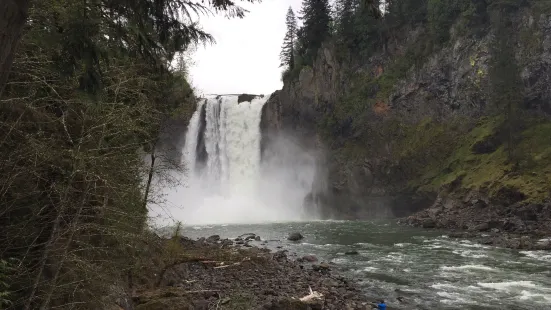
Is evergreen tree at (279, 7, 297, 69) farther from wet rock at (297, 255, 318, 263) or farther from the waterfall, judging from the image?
wet rock at (297, 255, 318, 263)

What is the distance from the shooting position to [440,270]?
17.6 m

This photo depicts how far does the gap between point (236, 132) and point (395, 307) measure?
50.1 metres

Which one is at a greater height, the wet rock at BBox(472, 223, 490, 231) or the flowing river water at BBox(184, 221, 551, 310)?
the wet rock at BBox(472, 223, 490, 231)

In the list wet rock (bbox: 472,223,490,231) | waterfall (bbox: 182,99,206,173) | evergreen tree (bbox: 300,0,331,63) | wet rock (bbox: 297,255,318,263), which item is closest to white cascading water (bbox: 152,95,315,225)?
waterfall (bbox: 182,99,206,173)

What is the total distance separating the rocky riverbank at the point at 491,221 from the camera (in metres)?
24.2

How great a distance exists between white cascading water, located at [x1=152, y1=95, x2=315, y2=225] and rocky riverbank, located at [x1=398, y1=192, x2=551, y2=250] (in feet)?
75.3

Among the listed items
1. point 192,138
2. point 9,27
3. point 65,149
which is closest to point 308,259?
point 65,149

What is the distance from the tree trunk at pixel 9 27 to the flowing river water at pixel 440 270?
12401 mm

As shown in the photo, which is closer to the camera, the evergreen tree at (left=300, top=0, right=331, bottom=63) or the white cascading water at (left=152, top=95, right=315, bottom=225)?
the white cascading water at (left=152, top=95, right=315, bottom=225)

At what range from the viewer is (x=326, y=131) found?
191ft

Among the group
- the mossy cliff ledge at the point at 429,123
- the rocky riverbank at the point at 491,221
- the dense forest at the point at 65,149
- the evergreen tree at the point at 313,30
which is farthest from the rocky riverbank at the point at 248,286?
the evergreen tree at the point at 313,30

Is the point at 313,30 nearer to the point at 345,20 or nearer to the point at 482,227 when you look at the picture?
the point at 345,20

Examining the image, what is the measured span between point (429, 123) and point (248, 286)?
4122cm

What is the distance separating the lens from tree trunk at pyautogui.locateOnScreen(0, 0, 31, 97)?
3.31m
